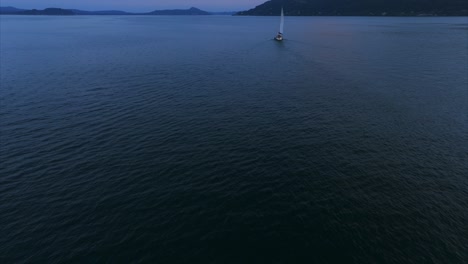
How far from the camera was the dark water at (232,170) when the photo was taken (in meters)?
32.2

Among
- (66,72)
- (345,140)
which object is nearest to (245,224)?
(345,140)

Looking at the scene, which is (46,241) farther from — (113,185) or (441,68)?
(441,68)

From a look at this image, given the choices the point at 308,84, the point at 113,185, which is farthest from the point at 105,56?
the point at 113,185

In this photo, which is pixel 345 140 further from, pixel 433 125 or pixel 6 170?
pixel 6 170

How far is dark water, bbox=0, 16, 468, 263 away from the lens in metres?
32.2

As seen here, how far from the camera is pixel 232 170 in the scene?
4678 centimetres

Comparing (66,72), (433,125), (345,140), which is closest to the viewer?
(345,140)

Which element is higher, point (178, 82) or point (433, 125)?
point (178, 82)

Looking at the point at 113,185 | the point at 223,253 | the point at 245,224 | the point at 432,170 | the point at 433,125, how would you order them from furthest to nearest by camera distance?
the point at 433,125
the point at 432,170
the point at 113,185
the point at 245,224
the point at 223,253

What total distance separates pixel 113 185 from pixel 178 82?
6124 centimetres

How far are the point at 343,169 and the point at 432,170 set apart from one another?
15.8m

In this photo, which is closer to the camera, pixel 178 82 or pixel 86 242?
pixel 86 242

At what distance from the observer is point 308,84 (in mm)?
96312

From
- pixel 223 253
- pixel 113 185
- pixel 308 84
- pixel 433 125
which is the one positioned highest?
pixel 308 84
